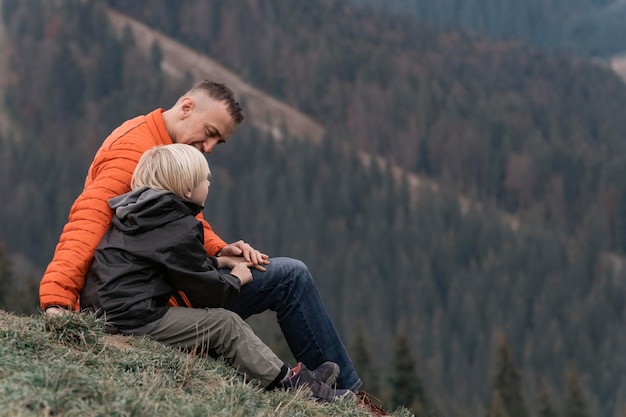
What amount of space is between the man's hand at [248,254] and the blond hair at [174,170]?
847 mm

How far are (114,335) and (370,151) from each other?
15129 centimetres

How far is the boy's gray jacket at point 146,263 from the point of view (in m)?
6.34

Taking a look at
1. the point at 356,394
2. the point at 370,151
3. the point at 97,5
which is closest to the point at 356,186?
the point at 370,151

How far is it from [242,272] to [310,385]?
0.93 m

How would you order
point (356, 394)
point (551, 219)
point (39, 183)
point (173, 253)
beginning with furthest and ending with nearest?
1. point (551, 219)
2. point (39, 183)
3. point (356, 394)
4. point (173, 253)

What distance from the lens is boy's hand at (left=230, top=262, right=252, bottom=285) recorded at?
7.09 meters

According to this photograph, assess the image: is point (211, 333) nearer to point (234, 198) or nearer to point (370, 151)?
point (234, 198)

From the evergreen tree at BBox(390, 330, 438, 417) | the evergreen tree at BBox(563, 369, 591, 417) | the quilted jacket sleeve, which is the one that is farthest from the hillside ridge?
the quilted jacket sleeve

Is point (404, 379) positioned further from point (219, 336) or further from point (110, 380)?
point (110, 380)

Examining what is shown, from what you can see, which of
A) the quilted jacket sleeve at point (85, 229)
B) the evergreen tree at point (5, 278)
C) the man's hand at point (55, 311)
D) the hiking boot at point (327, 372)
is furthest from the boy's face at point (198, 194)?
the evergreen tree at point (5, 278)

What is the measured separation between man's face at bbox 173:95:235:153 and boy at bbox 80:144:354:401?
2.06 ft

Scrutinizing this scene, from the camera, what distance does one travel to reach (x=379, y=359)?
9825 centimetres

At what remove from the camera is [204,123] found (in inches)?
286

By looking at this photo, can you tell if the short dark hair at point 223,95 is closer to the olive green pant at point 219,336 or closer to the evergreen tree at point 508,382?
the olive green pant at point 219,336
